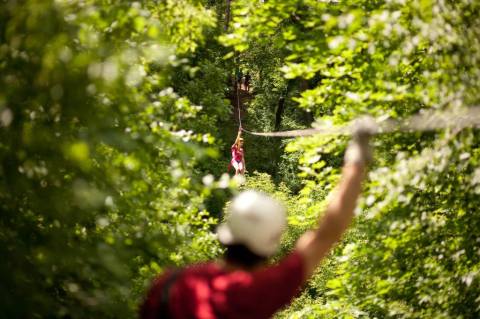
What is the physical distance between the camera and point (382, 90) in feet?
13.3

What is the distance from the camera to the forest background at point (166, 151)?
2453 mm

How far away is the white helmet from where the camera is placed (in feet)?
5.39

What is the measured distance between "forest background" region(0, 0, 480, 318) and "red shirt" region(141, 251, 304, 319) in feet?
3.45

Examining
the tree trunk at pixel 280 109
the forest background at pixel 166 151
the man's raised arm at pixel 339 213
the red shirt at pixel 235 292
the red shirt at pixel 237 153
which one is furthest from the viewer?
the tree trunk at pixel 280 109

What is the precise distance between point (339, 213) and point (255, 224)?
1.00ft

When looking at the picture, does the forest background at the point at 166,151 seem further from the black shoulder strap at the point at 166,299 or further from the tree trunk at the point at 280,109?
the tree trunk at the point at 280,109

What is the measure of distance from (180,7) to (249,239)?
8.02ft

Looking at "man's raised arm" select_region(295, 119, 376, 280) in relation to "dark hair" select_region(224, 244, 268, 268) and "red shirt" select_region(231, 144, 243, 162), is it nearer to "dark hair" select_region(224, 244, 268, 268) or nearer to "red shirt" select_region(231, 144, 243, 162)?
"dark hair" select_region(224, 244, 268, 268)

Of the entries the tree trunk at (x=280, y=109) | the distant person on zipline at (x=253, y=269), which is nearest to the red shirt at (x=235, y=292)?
the distant person on zipline at (x=253, y=269)

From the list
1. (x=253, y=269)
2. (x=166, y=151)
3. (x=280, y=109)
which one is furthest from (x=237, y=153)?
(x=253, y=269)

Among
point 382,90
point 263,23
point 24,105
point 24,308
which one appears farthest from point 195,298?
point 263,23

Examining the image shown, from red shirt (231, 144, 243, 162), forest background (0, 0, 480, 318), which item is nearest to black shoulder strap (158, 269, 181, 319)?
forest background (0, 0, 480, 318)

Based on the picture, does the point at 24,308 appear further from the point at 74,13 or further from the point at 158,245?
the point at 74,13

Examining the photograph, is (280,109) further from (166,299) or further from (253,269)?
(166,299)
